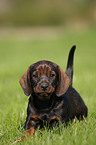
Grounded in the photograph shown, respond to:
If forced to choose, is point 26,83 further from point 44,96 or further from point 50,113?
point 50,113

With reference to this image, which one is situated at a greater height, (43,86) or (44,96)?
(43,86)

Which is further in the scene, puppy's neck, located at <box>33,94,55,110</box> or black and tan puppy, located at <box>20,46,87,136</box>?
puppy's neck, located at <box>33,94,55,110</box>

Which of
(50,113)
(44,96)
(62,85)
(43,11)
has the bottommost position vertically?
(50,113)

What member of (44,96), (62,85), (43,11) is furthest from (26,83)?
(43,11)

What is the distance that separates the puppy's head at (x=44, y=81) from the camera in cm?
307

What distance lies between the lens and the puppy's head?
307 cm

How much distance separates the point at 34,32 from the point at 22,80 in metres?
39.3

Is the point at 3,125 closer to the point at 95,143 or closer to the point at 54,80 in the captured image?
the point at 54,80

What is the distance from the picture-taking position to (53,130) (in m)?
3.26

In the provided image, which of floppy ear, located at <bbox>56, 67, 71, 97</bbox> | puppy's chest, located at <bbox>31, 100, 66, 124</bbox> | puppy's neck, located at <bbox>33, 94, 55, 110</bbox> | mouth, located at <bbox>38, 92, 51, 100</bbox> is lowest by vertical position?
puppy's chest, located at <bbox>31, 100, 66, 124</bbox>

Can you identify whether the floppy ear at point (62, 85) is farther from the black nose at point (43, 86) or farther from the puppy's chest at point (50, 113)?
the black nose at point (43, 86)

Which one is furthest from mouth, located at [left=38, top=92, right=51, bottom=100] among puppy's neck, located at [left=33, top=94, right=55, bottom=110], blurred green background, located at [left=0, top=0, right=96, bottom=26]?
blurred green background, located at [left=0, top=0, right=96, bottom=26]

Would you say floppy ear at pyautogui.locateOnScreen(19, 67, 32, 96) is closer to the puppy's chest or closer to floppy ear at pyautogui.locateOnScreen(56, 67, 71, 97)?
the puppy's chest

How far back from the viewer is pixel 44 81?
3066 millimetres
